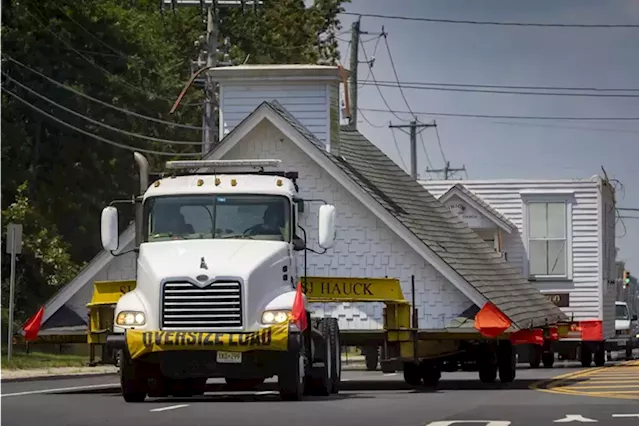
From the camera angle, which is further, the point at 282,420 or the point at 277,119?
the point at 277,119

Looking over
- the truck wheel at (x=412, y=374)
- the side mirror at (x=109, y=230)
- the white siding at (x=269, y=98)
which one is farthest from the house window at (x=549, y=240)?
the side mirror at (x=109, y=230)

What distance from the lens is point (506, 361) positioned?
3167 centimetres

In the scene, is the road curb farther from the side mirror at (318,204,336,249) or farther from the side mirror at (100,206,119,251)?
the side mirror at (318,204,336,249)

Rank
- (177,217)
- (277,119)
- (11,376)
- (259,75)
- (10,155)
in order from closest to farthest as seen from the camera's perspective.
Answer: (177,217) → (11,376) → (277,119) → (259,75) → (10,155)

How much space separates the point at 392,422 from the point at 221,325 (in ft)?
13.4

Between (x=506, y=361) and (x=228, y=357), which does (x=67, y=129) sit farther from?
(x=228, y=357)

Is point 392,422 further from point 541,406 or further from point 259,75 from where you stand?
point 259,75

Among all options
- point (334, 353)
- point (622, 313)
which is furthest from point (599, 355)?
point (334, 353)

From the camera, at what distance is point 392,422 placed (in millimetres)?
18297

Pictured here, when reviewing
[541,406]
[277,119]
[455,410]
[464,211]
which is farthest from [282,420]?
[464,211]

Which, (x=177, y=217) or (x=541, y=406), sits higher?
(x=177, y=217)

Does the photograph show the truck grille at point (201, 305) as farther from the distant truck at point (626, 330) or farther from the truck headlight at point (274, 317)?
the distant truck at point (626, 330)

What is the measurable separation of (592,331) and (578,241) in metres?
2.88

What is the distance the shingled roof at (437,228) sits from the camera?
34.0 meters
